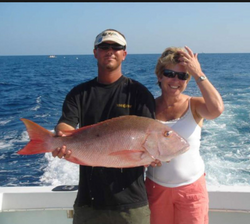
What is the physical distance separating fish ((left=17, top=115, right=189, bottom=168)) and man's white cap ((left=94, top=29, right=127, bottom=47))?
581 mm

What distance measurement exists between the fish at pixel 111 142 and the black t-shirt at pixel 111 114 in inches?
8.4

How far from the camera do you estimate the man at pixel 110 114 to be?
2.39 metres

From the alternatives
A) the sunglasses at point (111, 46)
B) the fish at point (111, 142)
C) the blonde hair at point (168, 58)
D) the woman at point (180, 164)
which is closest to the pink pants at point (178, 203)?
the woman at point (180, 164)

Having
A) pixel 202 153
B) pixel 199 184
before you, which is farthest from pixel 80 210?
A: pixel 202 153

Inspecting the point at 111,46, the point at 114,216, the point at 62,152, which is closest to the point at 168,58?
the point at 111,46

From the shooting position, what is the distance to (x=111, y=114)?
7.92ft

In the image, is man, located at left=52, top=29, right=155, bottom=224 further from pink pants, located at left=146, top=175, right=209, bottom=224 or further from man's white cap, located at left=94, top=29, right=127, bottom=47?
pink pants, located at left=146, top=175, right=209, bottom=224

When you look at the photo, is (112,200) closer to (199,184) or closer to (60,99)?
(199,184)

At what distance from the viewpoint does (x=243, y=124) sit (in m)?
10.6

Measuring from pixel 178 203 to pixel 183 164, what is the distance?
0.31 metres

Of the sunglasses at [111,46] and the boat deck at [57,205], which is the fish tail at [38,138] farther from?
the boat deck at [57,205]

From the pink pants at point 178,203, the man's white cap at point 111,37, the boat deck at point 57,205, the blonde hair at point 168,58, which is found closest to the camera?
the man's white cap at point 111,37

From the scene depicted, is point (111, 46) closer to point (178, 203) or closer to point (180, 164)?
point (180, 164)

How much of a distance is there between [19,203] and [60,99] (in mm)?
13538
